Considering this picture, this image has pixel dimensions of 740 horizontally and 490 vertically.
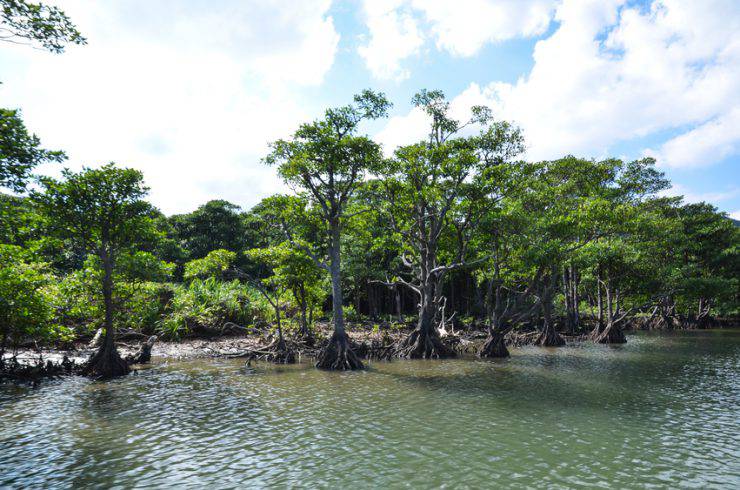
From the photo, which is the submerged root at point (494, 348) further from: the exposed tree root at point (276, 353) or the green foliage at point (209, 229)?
the green foliage at point (209, 229)

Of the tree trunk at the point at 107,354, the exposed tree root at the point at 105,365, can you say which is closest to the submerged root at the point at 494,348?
the tree trunk at the point at 107,354

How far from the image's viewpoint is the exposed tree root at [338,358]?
25016 millimetres

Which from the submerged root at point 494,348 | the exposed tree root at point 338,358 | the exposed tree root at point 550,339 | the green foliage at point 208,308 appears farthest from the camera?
the exposed tree root at point 550,339

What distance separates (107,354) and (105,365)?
57cm

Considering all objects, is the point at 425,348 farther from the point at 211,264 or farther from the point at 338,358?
the point at 211,264

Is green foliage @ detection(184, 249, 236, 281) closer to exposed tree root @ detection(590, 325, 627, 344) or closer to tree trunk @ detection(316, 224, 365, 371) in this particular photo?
tree trunk @ detection(316, 224, 365, 371)

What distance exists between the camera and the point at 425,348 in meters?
29.5

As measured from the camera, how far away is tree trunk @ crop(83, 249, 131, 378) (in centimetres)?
2186

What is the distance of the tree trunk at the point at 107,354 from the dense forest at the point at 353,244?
7 centimetres

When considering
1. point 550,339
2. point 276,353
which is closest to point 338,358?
point 276,353

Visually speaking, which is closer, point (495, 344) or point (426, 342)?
point (426, 342)

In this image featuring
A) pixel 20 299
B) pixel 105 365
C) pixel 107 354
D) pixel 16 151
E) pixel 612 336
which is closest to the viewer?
pixel 16 151

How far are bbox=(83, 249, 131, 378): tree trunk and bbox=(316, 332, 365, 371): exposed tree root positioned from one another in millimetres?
10978

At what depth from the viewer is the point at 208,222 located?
213ft
